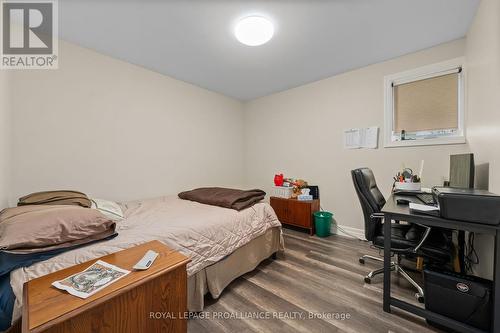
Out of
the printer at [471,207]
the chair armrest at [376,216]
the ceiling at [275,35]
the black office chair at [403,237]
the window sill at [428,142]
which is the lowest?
the black office chair at [403,237]

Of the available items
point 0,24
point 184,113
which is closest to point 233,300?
point 184,113

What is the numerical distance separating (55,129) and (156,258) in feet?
6.73

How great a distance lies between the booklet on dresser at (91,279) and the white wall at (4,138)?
141 cm

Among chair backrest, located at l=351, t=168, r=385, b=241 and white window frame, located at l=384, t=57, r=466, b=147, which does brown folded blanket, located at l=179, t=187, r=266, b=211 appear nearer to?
chair backrest, located at l=351, t=168, r=385, b=241

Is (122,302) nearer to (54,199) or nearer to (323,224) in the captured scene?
(54,199)

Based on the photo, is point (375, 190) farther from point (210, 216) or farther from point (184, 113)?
point (184, 113)

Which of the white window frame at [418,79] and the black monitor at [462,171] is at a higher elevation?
the white window frame at [418,79]

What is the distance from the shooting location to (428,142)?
2330 mm

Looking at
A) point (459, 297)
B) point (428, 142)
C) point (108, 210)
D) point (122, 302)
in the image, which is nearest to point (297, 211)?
point (428, 142)

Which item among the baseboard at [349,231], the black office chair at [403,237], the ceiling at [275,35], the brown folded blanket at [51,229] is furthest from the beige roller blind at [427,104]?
the brown folded blanket at [51,229]

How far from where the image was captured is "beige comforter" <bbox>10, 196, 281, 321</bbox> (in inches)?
40.2

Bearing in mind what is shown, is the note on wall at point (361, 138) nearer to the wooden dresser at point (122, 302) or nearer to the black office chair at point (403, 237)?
the black office chair at point (403, 237)

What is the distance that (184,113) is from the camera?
3211mm

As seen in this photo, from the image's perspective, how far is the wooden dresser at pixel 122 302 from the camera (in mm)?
675
